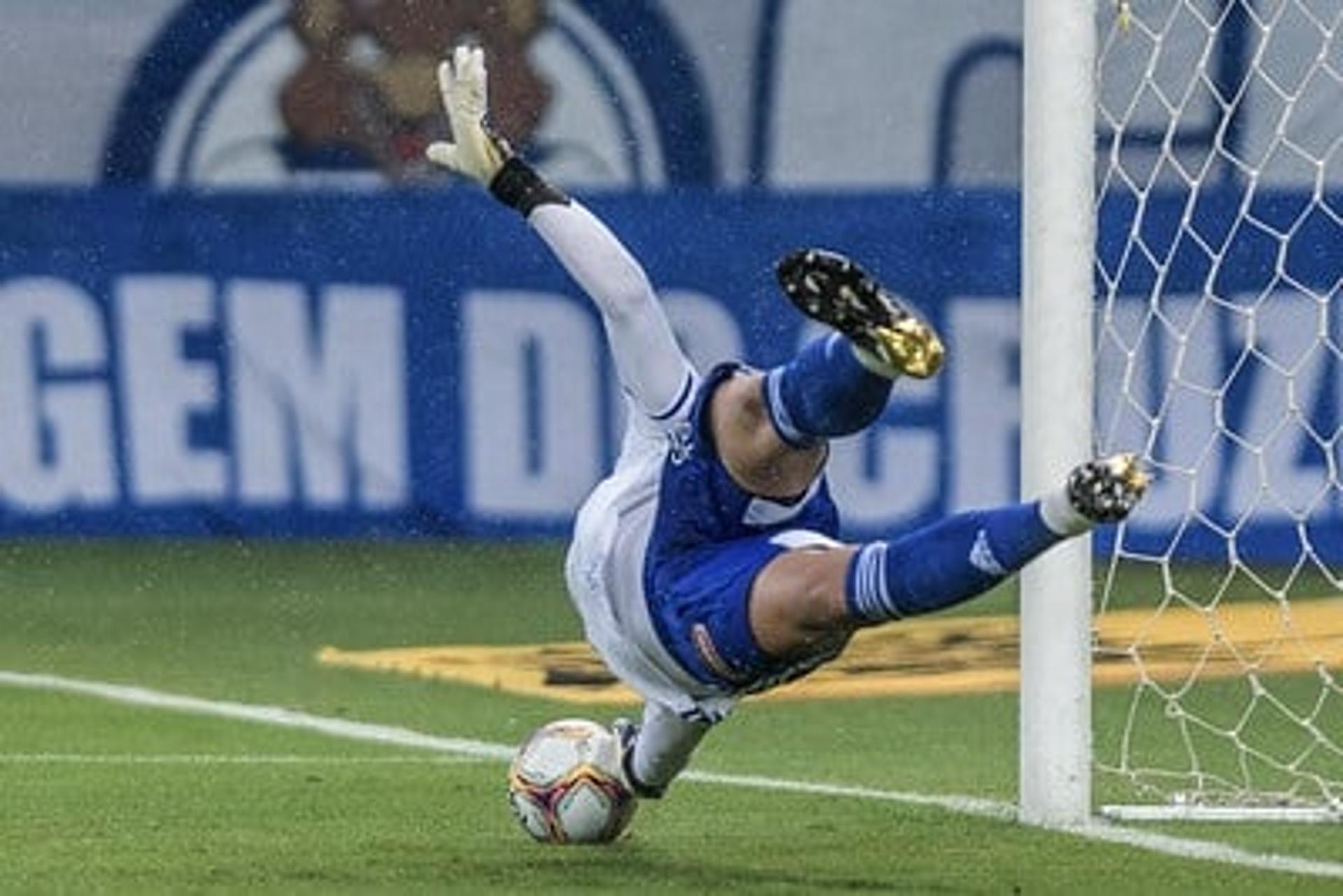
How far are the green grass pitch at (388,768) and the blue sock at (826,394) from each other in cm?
75

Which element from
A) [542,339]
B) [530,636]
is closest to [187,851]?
[530,636]

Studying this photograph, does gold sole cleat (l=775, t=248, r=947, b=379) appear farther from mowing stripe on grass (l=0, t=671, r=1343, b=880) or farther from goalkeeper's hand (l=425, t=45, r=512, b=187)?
mowing stripe on grass (l=0, t=671, r=1343, b=880)

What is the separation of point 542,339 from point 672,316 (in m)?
0.39

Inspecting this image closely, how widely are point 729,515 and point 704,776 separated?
159 centimetres

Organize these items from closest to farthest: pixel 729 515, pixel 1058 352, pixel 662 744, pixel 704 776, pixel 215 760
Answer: pixel 729 515, pixel 662 744, pixel 1058 352, pixel 704 776, pixel 215 760

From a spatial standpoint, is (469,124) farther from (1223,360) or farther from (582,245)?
(1223,360)

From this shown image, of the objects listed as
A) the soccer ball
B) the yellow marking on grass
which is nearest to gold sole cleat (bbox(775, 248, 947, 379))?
the soccer ball

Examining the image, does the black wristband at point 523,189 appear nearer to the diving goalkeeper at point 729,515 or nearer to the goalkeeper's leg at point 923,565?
the diving goalkeeper at point 729,515

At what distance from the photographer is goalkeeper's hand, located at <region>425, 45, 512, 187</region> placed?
776 centimetres

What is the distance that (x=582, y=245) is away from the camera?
7.70 metres

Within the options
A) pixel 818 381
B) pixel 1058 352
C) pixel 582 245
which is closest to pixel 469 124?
pixel 582 245

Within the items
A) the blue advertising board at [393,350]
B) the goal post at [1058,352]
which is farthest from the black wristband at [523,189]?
the blue advertising board at [393,350]

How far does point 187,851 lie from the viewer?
24.7ft

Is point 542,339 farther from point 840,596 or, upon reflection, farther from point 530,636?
point 840,596
